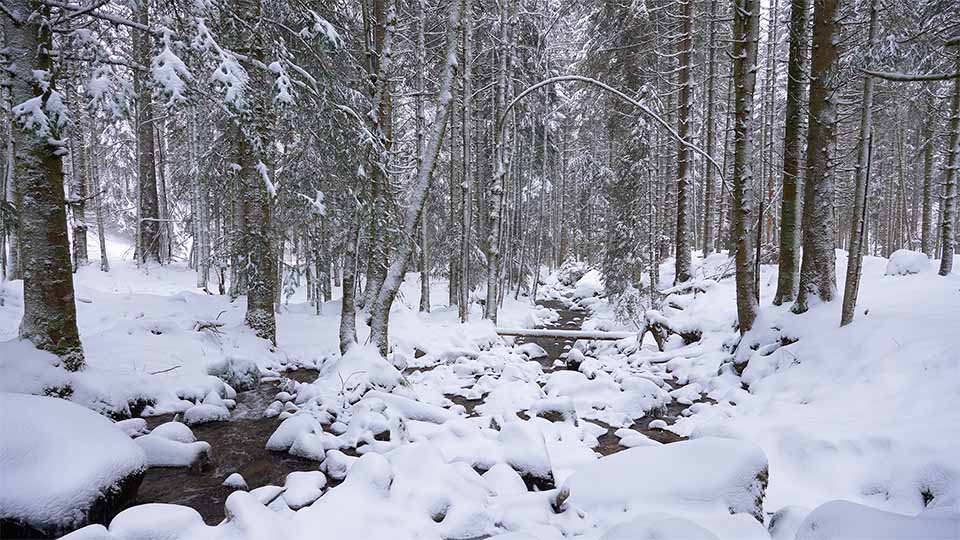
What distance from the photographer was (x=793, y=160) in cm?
746

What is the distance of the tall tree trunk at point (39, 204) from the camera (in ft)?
15.5

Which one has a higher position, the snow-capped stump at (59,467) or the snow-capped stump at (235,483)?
the snow-capped stump at (59,467)

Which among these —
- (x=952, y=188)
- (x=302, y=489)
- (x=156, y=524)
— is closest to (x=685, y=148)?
(x=952, y=188)

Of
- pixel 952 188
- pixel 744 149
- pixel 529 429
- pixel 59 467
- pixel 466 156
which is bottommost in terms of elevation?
pixel 529 429

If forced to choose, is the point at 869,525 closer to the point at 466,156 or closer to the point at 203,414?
the point at 203,414

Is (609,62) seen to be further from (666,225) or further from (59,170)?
(59,170)

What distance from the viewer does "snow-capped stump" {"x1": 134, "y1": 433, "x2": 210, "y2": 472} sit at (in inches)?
175

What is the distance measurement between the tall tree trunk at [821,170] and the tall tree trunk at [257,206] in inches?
341

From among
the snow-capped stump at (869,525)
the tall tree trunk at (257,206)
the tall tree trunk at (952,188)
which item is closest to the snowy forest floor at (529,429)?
the snow-capped stump at (869,525)

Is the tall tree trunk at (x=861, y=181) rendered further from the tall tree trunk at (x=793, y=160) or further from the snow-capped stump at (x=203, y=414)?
the snow-capped stump at (x=203, y=414)

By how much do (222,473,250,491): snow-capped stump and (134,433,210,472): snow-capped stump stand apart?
51 cm

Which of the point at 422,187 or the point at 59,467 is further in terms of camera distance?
the point at 422,187

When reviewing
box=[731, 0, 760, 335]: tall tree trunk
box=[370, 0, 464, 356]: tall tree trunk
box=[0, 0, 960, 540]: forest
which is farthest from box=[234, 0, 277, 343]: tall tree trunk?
box=[731, 0, 760, 335]: tall tree trunk

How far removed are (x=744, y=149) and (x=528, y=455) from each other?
6008mm
